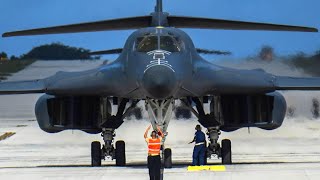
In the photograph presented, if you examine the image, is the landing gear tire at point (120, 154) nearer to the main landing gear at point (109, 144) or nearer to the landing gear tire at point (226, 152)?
the main landing gear at point (109, 144)

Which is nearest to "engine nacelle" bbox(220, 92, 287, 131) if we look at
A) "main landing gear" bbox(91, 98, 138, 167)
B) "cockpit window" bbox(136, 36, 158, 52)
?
"main landing gear" bbox(91, 98, 138, 167)

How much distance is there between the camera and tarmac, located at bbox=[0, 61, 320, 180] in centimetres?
1939

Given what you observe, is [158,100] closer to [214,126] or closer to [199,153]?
[199,153]

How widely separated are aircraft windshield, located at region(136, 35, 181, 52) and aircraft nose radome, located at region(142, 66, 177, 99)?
113 centimetres

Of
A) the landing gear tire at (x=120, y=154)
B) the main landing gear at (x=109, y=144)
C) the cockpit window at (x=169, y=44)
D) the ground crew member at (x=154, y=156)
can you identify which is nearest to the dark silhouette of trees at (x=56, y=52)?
the main landing gear at (x=109, y=144)

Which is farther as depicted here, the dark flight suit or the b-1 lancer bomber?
the dark flight suit

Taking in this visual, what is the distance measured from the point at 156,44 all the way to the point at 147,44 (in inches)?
9.0

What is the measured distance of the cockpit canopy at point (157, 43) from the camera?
20484 mm

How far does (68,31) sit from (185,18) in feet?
10.2

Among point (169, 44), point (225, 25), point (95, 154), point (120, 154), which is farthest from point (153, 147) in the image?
point (225, 25)

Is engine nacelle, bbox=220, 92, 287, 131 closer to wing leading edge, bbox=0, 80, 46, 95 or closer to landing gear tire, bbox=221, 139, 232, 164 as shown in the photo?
landing gear tire, bbox=221, 139, 232, 164

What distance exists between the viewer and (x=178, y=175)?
18906 millimetres

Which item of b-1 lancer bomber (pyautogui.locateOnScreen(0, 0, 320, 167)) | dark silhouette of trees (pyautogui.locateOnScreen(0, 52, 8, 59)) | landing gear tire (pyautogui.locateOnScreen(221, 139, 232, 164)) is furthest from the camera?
dark silhouette of trees (pyautogui.locateOnScreen(0, 52, 8, 59))

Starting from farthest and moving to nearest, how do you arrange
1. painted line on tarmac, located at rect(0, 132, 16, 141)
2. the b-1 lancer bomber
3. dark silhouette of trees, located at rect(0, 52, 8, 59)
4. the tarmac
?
1. dark silhouette of trees, located at rect(0, 52, 8, 59)
2. painted line on tarmac, located at rect(0, 132, 16, 141)
3. the b-1 lancer bomber
4. the tarmac
